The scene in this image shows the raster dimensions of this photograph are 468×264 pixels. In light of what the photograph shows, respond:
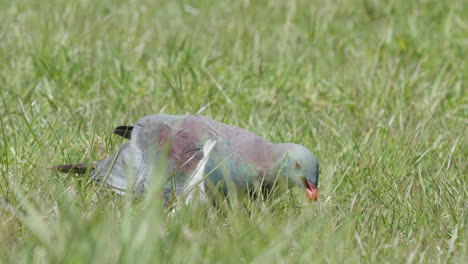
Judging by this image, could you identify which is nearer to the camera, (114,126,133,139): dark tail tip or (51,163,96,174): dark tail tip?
(51,163,96,174): dark tail tip

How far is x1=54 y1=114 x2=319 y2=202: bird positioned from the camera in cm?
343

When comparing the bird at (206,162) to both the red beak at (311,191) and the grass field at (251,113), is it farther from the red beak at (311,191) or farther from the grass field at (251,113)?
the grass field at (251,113)

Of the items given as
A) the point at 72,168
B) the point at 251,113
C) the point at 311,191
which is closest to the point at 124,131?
the point at 72,168

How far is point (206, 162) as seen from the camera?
11.7 feet

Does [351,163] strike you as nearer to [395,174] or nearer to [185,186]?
[395,174]

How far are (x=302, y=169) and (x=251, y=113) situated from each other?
1.19m

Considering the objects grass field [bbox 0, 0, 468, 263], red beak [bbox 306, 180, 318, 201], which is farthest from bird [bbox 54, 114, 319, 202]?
grass field [bbox 0, 0, 468, 263]

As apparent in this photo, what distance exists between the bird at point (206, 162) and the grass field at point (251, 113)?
137mm

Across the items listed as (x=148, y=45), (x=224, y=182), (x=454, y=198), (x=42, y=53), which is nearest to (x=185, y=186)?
(x=224, y=182)

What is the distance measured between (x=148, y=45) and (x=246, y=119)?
1.40 meters

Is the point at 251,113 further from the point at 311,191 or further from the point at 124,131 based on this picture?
the point at 311,191

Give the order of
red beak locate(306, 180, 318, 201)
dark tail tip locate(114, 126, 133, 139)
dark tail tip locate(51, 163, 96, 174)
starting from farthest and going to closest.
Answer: dark tail tip locate(114, 126, 133, 139) → dark tail tip locate(51, 163, 96, 174) → red beak locate(306, 180, 318, 201)

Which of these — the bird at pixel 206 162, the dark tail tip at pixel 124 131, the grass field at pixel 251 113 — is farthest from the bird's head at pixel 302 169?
the dark tail tip at pixel 124 131

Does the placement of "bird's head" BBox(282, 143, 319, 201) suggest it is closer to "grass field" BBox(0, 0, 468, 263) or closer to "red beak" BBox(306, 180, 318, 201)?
"red beak" BBox(306, 180, 318, 201)
